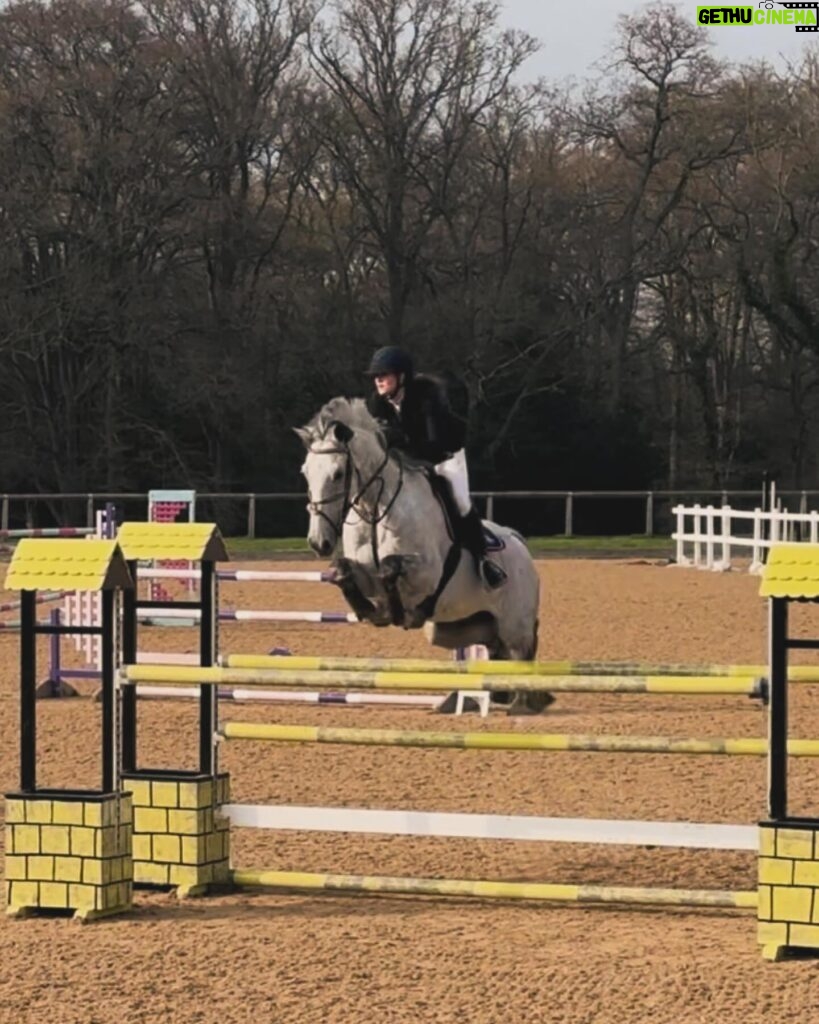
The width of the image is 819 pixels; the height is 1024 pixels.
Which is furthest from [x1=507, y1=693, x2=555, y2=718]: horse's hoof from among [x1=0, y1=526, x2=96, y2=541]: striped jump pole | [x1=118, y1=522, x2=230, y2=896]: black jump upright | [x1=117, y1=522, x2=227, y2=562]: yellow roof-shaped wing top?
[x1=0, y1=526, x2=96, y2=541]: striped jump pole

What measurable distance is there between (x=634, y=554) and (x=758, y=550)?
4.53 metres

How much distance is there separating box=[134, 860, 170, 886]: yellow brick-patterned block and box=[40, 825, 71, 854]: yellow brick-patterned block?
531 millimetres

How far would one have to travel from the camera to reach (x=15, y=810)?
247 inches

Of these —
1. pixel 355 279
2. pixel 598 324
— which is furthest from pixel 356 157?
pixel 598 324

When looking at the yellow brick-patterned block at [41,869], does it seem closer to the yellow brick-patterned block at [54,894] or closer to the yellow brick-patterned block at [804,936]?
the yellow brick-patterned block at [54,894]

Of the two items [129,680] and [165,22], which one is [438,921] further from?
[165,22]

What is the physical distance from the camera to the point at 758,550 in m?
26.6

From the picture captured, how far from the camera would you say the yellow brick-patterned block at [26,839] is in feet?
20.5

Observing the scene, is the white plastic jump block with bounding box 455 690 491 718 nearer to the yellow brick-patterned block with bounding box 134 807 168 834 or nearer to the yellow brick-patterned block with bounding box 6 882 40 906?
the yellow brick-patterned block with bounding box 134 807 168 834

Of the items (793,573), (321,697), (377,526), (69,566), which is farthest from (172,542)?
(321,697)

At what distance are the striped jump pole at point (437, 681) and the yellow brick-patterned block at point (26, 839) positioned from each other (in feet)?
2.08

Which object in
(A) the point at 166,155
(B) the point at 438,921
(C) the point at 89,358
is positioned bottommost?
(B) the point at 438,921

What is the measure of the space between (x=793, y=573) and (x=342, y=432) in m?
3.17

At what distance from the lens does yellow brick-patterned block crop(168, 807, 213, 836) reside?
6.53 m
